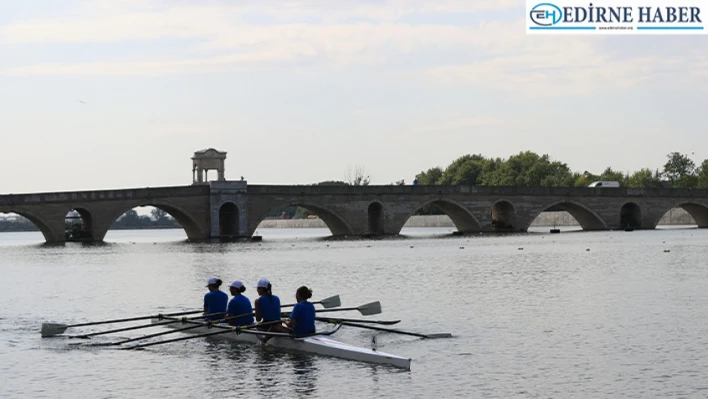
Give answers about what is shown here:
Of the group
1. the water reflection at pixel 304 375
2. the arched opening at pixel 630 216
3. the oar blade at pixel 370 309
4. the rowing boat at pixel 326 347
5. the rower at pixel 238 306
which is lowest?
the water reflection at pixel 304 375

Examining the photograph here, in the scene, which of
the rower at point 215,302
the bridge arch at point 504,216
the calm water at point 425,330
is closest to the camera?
the calm water at point 425,330

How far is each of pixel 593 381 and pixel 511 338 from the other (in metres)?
5.46

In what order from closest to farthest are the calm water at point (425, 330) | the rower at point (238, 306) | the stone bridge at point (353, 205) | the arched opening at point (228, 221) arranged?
the calm water at point (425, 330) → the rower at point (238, 306) → the stone bridge at point (353, 205) → the arched opening at point (228, 221)

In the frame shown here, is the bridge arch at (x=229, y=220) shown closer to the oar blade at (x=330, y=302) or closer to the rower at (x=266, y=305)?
the oar blade at (x=330, y=302)

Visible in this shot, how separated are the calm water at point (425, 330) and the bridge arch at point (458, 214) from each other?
44.0m

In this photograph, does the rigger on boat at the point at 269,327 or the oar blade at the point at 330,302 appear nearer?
the rigger on boat at the point at 269,327

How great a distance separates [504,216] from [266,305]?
273ft

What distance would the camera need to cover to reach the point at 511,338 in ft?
79.8

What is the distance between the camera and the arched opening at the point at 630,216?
109000 mm

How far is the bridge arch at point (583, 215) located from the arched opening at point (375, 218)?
16.2 m

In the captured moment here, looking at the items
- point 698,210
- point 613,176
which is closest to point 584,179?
point 613,176

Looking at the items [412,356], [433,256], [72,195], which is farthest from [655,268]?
[72,195]

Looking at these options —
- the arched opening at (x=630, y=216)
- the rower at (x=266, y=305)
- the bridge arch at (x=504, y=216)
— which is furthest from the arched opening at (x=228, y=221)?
the rower at (x=266, y=305)

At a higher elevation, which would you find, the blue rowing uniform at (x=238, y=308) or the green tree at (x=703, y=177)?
the green tree at (x=703, y=177)
